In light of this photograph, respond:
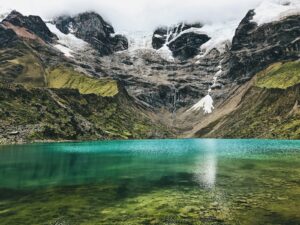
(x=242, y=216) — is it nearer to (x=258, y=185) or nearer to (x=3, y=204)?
(x=258, y=185)

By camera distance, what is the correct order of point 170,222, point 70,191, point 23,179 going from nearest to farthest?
1. point 170,222
2. point 70,191
3. point 23,179

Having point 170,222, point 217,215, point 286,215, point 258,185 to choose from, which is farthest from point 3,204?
point 258,185

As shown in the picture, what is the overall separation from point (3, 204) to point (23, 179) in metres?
24.5

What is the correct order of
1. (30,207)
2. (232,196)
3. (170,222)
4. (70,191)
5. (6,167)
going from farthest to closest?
(6,167), (70,191), (232,196), (30,207), (170,222)

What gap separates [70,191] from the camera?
193 feet

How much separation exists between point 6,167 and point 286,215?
73158mm

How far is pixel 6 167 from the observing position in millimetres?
93125

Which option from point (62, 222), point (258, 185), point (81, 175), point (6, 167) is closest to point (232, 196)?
point (258, 185)

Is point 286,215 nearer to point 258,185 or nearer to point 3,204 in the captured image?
point 258,185

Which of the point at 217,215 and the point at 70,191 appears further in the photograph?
the point at 70,191

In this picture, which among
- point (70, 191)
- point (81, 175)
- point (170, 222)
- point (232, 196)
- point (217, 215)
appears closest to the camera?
point (170, 222)

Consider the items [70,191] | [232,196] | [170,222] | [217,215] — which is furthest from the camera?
[70,191]

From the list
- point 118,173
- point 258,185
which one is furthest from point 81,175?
point 258,185

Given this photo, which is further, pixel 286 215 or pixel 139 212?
pixel 139 212
